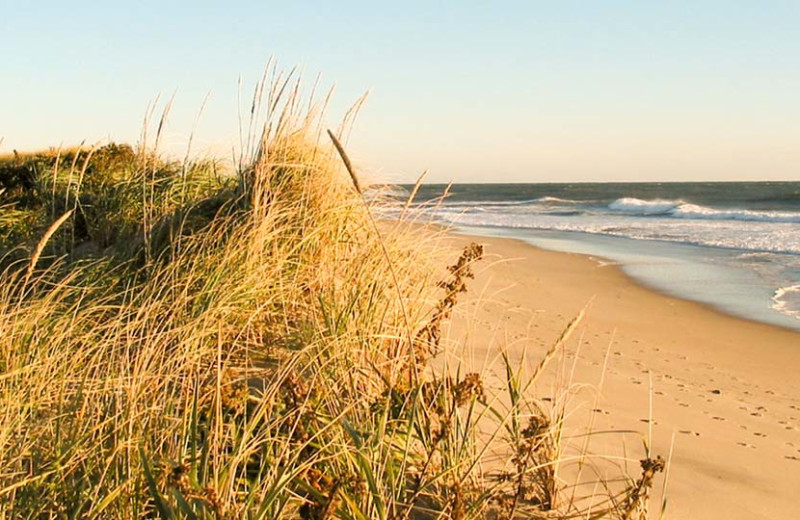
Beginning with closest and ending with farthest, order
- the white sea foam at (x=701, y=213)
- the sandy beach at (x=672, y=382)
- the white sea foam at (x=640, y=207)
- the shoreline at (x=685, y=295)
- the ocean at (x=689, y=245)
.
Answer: the sandy beach at (x=672, y=382) < the shoreline at (x=685, y=295) < the ocean at (x=689, y=245) < the white sea foam at (x=701, y=213) < the white sea foam at (x=640, y=207)

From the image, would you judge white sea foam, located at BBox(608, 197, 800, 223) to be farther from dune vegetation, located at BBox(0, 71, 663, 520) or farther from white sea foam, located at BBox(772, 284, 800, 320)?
dune vegetation, located at BBox(0, 71, 663, 520)

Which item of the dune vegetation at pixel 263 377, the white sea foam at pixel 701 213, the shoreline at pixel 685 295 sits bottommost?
the shoreline at pixel 685 295

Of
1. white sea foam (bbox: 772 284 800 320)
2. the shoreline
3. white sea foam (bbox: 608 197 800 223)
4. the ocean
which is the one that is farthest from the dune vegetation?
white sea foam (bbox: 608 197 800 223)

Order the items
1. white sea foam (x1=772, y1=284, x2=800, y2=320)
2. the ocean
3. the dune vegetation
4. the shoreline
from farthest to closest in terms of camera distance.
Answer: the ocean → white sea foam (x1=772, y1=284, x2=800, y2=320) → the shoreline → the dune vegetation

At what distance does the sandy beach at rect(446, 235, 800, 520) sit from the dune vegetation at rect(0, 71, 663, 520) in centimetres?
34

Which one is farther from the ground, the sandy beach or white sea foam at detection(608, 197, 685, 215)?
white sea foam at detection(608, 197, 685, 215)

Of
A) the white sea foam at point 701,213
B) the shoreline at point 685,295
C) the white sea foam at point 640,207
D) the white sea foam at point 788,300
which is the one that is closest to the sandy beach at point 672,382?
the shoreline at point 685,295

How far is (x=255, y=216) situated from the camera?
4.93 m

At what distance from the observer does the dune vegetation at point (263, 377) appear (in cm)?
254

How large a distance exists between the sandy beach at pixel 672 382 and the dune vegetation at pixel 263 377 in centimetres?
34

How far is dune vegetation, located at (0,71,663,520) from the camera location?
8.34 ft

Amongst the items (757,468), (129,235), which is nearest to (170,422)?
(757,468)

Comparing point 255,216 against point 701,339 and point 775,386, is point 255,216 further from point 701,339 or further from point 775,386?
point 701,339

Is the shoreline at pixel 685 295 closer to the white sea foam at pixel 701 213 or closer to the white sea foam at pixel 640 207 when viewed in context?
the white sea foam at pixel 701 213
